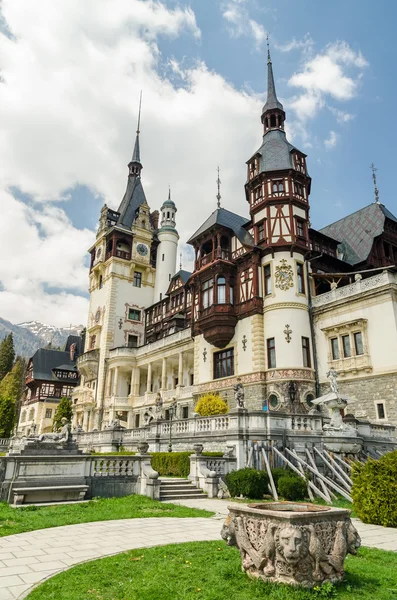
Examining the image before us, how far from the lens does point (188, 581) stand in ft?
20.3

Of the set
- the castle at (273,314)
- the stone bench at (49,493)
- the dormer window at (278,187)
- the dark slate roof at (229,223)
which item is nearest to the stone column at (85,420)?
the castle at (273,314)

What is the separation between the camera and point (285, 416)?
19.9 m

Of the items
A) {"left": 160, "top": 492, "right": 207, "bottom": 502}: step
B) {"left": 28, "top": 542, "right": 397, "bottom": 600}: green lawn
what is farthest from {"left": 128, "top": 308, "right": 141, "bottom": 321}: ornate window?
{"left": 28, "top": 542, "right": 397, "bottom": 600}: green lawn

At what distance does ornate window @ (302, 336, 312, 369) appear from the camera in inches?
1206

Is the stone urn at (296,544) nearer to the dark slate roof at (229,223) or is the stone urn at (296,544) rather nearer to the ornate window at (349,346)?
the ornate window at (349,346)

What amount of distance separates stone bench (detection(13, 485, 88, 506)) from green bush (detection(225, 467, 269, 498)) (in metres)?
5.67

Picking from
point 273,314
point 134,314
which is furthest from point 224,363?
point 134,314

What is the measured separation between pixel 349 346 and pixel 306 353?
3.10 m

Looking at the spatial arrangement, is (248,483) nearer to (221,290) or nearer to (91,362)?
(221,290)

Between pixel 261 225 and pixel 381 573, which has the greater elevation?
pixel 261 225

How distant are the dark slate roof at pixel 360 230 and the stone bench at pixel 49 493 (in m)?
28.7

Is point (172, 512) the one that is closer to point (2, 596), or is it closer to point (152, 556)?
point (152, 556)

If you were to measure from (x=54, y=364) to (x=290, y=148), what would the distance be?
182ft

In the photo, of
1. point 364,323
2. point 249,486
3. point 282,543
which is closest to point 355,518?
point 249,486
